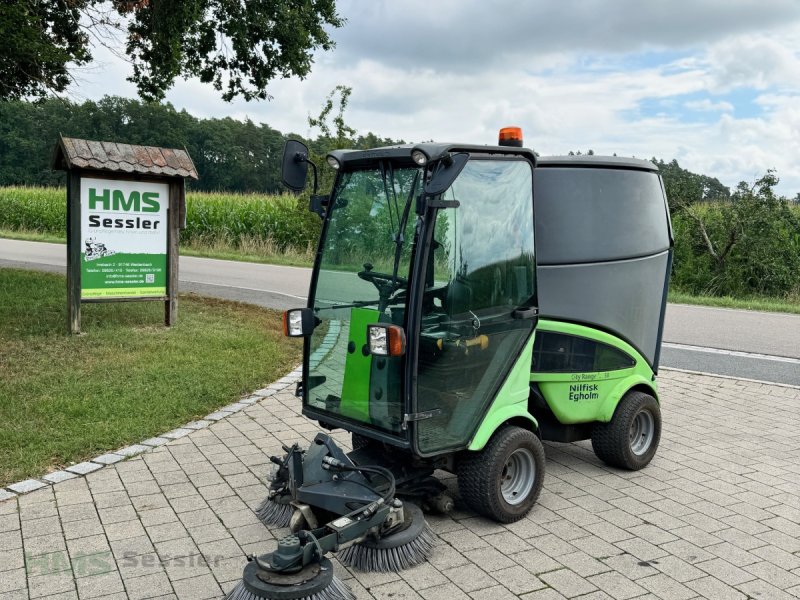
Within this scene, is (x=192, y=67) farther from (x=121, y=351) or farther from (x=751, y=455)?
(x=751, y=455)

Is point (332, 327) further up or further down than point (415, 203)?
further down

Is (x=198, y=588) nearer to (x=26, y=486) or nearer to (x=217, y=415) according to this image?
(x=26, y=486)

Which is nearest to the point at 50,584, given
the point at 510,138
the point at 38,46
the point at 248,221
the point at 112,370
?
the point at 510,138

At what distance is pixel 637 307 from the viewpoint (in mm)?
5242

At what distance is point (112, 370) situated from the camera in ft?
24.4

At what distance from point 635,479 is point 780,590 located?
1.55 m

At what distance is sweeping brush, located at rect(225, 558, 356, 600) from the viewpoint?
309cm

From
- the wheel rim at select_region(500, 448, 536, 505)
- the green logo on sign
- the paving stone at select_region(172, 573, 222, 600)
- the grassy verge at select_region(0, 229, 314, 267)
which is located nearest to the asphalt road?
the grassy verge at select_region(0, 229, 314, 267)

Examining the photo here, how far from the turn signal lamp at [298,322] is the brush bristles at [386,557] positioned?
1.20 metres

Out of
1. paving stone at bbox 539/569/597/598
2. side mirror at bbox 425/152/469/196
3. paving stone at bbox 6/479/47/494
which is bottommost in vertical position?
paving stone at bbox 6/479/47/494

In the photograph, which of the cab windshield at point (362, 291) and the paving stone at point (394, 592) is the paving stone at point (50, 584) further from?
the cab windshield at point (362, 291)

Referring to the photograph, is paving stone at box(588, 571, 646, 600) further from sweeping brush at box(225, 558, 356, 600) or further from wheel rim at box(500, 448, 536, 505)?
sweeping brush at box(225, 558, 356, 600)

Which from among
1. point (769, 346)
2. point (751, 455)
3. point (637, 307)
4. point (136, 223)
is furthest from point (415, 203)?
point (769, 346)

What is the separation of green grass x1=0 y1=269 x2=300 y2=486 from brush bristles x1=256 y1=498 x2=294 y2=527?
1.63 meters
